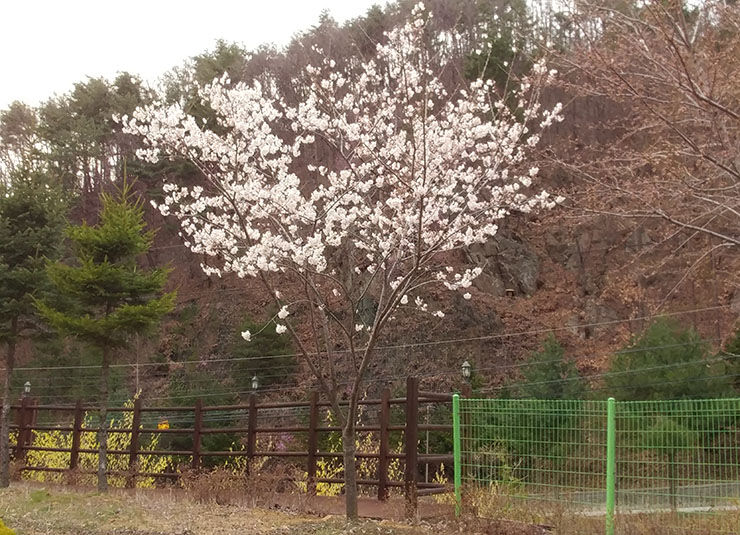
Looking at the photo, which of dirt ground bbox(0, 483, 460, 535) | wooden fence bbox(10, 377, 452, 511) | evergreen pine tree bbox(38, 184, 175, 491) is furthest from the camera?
evergreen pine tree bbox(38, 184, 175, 491)

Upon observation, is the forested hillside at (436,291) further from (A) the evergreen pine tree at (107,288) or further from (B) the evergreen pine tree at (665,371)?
(A) the evergreen pine tree at (107,288)

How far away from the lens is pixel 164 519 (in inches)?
326

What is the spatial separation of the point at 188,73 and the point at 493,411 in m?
27.4

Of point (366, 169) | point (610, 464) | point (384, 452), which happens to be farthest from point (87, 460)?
point (610, 464)

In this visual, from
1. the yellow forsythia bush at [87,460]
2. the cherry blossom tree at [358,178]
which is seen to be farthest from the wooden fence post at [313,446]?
the yellow forsythia bush at [87,460]

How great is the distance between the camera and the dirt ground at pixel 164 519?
24.7 feet

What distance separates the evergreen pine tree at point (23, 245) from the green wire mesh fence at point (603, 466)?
27.6ft

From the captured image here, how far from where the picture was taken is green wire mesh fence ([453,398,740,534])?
6406 millimetres

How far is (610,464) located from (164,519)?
16.3ft

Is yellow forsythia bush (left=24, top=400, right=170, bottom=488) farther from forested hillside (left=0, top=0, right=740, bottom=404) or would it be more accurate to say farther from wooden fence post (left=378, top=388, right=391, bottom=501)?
wooden fence post (left=378, top=388, right=391, bottom=501)

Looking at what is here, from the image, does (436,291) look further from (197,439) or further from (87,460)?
(197,439)

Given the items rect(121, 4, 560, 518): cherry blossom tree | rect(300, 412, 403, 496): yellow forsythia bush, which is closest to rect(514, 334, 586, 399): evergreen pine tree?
rect(300, 412, 403, 496): yellow forsythia bush

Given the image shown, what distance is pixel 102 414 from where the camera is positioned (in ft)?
37.2

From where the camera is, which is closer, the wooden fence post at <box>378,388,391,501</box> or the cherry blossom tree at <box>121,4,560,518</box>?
the cherry blossom tree at <box>121,4,560,518</box>
